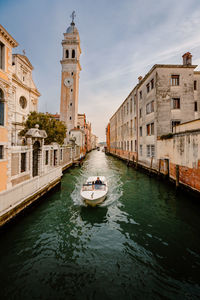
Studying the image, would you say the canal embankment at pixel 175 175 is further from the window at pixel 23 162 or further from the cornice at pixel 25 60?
the cornice at pixel 25 60


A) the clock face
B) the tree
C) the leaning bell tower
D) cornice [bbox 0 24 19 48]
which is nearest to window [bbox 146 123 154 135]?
the tree

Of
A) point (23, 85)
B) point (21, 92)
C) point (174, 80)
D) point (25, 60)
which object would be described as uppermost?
point (25, 60)

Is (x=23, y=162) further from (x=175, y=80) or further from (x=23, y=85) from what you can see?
(x=23, y=85)

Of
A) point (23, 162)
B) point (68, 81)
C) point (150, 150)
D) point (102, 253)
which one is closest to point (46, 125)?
point (23, 162)

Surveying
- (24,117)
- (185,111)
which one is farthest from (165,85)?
(24,117)

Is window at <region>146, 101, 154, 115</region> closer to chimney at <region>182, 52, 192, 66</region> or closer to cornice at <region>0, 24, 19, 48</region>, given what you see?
chimney at <region>182, 52, 192, 66</region>

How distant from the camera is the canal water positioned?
14.2 ft

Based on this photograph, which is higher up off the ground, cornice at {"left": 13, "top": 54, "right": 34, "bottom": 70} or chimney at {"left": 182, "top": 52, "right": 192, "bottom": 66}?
cornice at {"left": 13, "top": 54, "right": 34, "bottom": 70}

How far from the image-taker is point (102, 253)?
579cm

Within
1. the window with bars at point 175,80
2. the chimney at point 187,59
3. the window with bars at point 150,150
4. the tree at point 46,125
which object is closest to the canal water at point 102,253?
the window with bars at point 150,150

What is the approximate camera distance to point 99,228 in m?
7.63

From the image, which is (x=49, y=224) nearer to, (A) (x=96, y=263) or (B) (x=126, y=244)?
(A) (x=96, y=263)

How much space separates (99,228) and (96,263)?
7.75ft

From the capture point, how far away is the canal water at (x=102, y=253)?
4.33 m
